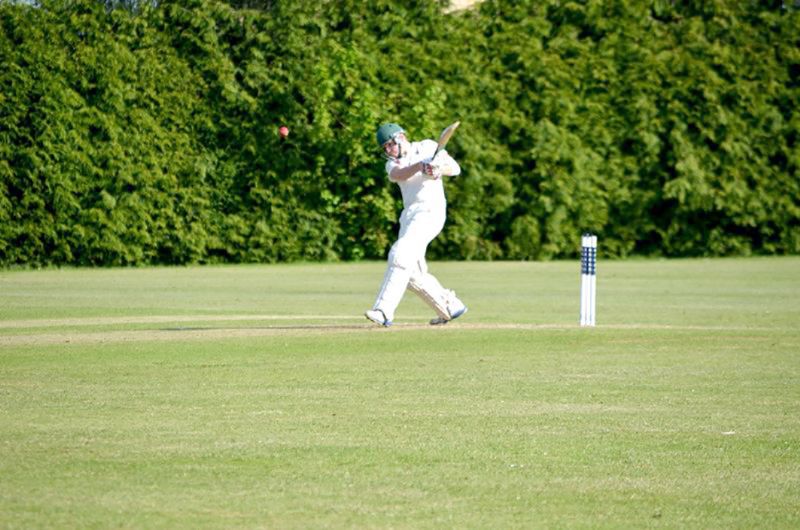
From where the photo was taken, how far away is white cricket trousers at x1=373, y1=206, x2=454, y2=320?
1459 centimetres

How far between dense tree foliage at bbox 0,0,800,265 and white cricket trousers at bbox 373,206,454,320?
12784 millimetres

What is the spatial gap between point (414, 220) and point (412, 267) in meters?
0.49

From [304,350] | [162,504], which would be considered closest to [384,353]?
[304,350]

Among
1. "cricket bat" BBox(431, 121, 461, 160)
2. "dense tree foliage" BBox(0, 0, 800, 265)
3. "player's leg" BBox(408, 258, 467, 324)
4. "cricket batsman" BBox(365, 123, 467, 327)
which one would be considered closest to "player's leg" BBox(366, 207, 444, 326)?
"cricket batsman" BBox(365, 123, 467, 327)

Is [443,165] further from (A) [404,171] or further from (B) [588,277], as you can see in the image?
(B) [588,277]

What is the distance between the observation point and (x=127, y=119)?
27.4 m

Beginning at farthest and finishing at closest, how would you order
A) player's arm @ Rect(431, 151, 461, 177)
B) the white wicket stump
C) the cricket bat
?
the white wicket stump → player's arm @ Rect(431, 151, 461, 177) → the cricket bat

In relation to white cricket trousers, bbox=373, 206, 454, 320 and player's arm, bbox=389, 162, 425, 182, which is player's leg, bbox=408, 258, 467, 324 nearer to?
white cricket trousers, bbox=373, 206, 454, 320

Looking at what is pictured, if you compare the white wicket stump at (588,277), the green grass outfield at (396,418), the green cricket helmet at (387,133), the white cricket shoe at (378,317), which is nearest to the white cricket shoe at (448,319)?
the green grass outfield at (396,418)

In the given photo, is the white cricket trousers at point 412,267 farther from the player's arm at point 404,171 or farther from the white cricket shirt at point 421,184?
the player's arm at point 404,171

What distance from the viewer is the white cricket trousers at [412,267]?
14586mm

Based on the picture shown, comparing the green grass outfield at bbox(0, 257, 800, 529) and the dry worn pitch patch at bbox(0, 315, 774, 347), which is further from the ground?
the green grass outfield at bbox(0, 257, 800, 529)

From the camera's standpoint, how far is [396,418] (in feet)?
29.6

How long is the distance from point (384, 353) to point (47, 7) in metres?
16.5
